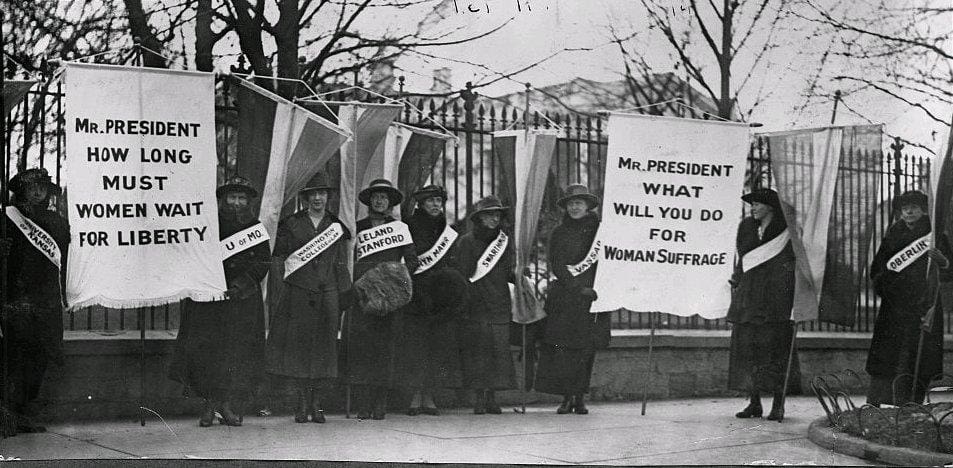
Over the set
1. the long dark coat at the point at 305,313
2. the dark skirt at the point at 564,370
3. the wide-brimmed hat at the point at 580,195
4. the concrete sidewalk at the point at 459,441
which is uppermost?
the wide-brimmed hat at the point at 580,195

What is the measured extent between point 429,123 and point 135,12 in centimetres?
276

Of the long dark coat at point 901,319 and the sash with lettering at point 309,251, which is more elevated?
the sash with lettering at point 309,251

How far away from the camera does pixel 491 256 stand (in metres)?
9.53

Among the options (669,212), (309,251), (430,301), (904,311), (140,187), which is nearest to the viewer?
(140,187)

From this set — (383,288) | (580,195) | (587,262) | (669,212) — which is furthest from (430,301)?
(669,212)

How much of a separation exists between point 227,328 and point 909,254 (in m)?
5.69

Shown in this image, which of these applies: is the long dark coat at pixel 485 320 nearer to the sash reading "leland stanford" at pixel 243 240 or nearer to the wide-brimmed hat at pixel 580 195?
the wide-brimmed hat at pixel 580 195

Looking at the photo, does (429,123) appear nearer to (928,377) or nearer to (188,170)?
(188,170)

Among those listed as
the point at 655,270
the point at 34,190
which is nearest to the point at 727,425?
the point at 655,270

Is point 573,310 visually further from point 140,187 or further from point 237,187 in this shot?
point 140,187

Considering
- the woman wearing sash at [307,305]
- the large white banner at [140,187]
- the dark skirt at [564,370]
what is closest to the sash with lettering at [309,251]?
the woman wearing sash at [307,305]

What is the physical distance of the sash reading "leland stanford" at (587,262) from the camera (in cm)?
959

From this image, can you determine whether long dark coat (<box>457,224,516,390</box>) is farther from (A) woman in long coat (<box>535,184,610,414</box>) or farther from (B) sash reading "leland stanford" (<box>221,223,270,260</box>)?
(B) sash reading "leland stanford" (<box>221,223,270,260</box>)

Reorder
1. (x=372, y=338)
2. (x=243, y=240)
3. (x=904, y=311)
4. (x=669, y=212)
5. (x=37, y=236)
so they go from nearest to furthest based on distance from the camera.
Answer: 1. (x=37, y=236)
2. (x=243, y=240)
3. (x=669, y=212)
4. (x=372, y=338)
5. (x=904, y=311)
